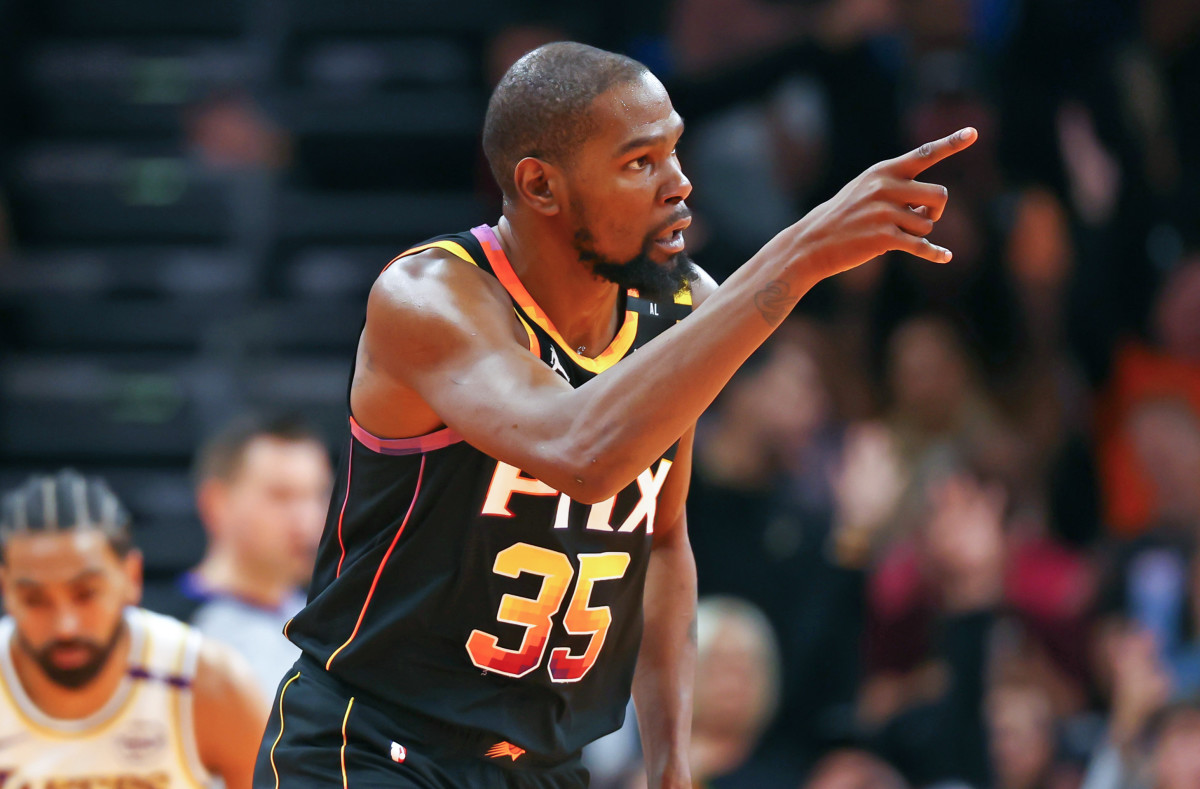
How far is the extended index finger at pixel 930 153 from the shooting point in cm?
247

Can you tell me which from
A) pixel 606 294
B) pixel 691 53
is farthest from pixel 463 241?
pixel 691 53

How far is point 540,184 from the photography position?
3.11 metres

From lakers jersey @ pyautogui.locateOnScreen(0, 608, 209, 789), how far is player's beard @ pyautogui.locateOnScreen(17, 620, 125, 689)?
0.07 metres

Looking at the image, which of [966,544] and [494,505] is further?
[966,544]

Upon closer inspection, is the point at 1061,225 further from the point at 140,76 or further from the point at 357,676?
the point at 140,76

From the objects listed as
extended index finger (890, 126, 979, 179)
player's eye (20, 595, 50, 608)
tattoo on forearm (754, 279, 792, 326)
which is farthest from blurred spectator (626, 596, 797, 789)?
extended index finger (890, 126, 979, 179)

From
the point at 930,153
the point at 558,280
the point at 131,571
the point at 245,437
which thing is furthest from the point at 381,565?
the point at 245,437

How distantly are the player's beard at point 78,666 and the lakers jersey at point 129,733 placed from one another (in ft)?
0.25

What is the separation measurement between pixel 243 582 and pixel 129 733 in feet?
5.09

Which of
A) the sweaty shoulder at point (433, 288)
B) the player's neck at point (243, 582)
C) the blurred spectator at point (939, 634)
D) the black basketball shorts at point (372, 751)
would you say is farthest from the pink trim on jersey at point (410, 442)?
the blurred spectator at point (939, 634)

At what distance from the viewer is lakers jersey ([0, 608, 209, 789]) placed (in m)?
4.65

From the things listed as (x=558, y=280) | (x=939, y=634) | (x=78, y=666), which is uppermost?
(x=558, y=280)

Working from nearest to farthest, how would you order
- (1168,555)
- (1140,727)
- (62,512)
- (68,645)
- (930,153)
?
(930,153) < (68,645) < (62,512) < (1140,727) < (1168,555)

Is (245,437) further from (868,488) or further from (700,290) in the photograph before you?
(700,290)
